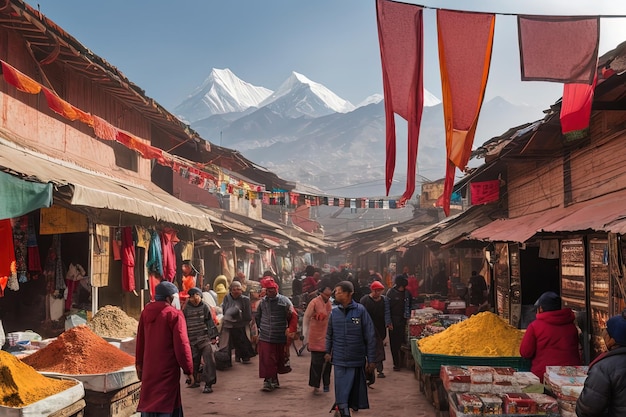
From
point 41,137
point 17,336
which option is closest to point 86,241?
point 41,137

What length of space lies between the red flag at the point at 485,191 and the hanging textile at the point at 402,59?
817cm

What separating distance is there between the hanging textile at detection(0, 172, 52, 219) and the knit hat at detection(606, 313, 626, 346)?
6387 mm

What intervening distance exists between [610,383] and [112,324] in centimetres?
787

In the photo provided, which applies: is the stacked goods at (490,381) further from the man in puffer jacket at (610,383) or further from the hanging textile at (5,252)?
the hanging textile at (5,252)

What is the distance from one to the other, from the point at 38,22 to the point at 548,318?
370 inches

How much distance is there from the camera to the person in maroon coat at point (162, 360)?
5.68m

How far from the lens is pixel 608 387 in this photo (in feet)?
12.2

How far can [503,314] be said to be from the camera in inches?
556

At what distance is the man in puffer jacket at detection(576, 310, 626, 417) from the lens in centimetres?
369

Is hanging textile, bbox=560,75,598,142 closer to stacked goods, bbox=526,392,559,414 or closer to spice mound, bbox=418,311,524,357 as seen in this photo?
spice mound, bbox=418,311,524,357

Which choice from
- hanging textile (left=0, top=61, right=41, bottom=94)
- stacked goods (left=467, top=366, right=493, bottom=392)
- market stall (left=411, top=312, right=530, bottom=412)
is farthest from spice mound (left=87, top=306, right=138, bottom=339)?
stacked goods (left=467, top=366, right=493, bottom=392)

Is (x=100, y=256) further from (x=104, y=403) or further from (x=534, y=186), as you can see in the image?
(x=534, y=186)

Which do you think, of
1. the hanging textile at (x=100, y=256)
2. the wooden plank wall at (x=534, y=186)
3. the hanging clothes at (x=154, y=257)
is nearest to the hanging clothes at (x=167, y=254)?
the hanging clothes at (x=154, y=257)

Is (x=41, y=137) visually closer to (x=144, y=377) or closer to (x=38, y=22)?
(x=38, y=22)
